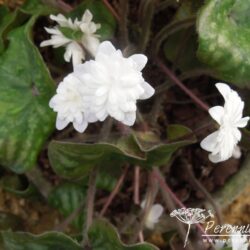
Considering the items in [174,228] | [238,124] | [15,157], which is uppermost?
[238,124]

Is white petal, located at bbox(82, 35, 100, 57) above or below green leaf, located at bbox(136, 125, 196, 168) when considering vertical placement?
above

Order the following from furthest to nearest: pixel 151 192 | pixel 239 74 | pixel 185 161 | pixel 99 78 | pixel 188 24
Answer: pixel 185 161 < pixel 151 192 < pixel 188 24 < pixel 239 74 < pixel 99 78

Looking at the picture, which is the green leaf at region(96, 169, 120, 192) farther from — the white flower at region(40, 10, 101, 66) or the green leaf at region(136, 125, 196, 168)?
the white flower at region(40, 10, 101, 66)

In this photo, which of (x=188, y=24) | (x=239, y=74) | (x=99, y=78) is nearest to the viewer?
(x=99, y=78)

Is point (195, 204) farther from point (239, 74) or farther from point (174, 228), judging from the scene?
point (239, 74)

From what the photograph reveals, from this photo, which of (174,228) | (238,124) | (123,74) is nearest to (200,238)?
(174,228)

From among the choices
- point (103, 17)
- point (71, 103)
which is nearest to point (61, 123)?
point (71, 103)

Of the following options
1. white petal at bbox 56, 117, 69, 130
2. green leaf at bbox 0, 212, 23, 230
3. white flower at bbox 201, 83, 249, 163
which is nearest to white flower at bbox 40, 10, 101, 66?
white petal at bbox 56, 117, 69, 130

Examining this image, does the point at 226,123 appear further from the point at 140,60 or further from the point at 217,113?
the point at 140,60
